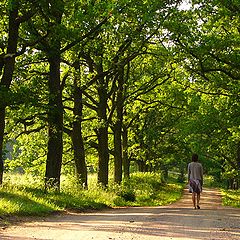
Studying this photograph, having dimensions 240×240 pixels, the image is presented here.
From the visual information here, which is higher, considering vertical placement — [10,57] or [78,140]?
[10,57]

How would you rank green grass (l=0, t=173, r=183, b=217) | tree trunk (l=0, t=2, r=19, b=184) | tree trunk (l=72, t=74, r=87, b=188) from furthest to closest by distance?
1. tree trunk (l=72, t=74, r=87, b=188)
2. tree trunk (l=0, t=2, r=19, b=184)
3. green grass (l=0, t=173, r=183, b=217)

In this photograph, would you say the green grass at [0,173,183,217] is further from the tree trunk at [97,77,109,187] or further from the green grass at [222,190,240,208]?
the green grass at [222,190,240,208]

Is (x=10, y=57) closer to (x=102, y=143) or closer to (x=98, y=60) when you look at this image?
(x=98, y=60)

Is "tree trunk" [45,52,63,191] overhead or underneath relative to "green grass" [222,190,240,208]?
overhead

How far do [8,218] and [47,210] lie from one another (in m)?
2.47

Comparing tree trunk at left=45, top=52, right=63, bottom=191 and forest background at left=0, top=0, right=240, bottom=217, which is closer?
forest background at left=0, top=0, right=240, bottom=217

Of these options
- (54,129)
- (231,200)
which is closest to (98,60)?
(54,129)

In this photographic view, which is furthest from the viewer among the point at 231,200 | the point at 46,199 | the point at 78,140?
the point at 231,200

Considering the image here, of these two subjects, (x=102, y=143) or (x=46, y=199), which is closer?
(x=46, y=199)

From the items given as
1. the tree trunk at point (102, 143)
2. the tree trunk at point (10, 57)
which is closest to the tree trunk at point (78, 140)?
the tree trunk at point (102, 143)

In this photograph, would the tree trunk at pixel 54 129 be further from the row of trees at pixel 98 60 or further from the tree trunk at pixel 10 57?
the tree trunk at pixel 10 57

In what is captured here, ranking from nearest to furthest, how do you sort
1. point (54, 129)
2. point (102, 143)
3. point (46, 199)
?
point (46, 199), point (54, 129), point (102, 143)

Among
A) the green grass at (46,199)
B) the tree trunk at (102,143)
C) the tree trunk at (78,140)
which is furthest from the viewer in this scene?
the tree trunk at (102,143)

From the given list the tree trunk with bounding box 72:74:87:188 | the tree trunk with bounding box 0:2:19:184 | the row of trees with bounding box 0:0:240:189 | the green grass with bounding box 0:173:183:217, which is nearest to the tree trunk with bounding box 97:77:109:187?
the row of trees with bounding box 0:0:240:189
